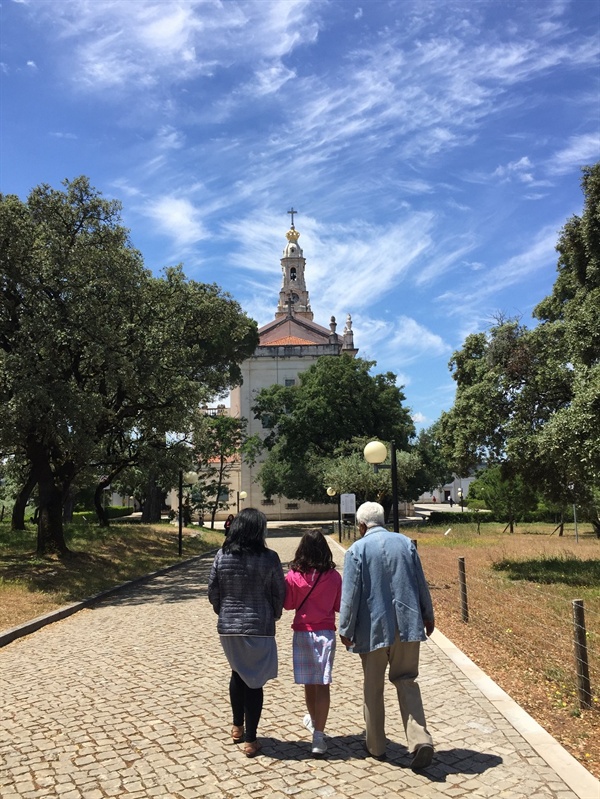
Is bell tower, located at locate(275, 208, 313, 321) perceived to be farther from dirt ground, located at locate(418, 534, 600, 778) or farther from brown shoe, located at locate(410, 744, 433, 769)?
brown shoe, located at locate(410, 744, 433, 769)

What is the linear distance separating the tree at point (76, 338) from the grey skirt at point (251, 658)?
10.2 m

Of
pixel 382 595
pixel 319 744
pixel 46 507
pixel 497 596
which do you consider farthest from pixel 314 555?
pixel 46 507

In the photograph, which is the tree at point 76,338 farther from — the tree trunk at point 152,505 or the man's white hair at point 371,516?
the tree trunk at point 152,505

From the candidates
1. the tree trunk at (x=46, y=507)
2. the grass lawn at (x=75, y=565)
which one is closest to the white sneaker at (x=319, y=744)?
the grass lawn at (x=75, y=565)

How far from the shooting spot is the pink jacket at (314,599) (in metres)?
4.64

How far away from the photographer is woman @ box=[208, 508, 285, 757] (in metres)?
4.59

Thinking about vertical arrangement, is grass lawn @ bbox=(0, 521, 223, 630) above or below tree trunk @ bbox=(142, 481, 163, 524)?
below

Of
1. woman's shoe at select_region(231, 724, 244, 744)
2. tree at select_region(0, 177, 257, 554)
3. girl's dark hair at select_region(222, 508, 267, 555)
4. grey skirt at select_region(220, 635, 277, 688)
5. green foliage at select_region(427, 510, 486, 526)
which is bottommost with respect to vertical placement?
green foliage at select_region(427, 510, 486, 526)

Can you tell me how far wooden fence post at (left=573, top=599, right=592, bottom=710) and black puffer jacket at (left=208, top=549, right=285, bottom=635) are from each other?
279cm

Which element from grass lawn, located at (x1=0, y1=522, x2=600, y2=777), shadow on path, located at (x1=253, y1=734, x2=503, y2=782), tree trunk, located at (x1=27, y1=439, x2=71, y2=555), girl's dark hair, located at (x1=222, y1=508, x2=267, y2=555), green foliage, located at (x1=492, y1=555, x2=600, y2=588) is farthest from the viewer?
tree trunk, located at (x1=27, y1=439, x2=71, y2=555)

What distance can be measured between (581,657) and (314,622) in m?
2.66

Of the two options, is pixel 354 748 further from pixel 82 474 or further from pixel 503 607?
pixel 82 474

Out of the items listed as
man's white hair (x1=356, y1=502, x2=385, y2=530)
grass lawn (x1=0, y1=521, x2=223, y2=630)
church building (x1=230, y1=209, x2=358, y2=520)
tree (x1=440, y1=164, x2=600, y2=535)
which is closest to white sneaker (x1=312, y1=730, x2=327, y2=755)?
man's white hair (x1=356, y1=502, x2=385, y2=530)

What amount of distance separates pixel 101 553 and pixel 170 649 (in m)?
11.6
